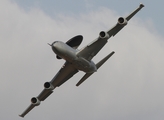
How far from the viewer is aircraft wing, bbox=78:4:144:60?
74812 millimetres

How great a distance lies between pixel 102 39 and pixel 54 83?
1217 cm

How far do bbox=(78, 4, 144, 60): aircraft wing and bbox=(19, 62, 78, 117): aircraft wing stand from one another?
13.5ft

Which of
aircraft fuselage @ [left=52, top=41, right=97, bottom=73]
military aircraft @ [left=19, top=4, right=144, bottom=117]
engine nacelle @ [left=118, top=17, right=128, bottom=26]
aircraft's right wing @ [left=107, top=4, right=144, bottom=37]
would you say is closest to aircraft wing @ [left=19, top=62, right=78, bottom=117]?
military aircraft @ [left=19, top=4, right=144, bottom=117]

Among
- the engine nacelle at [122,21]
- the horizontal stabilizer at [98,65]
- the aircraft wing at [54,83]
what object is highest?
the aircraft wing at [54,83]

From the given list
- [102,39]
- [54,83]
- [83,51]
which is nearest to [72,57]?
[83,51]

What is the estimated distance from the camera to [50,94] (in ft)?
278

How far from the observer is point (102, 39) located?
7500 centimetres

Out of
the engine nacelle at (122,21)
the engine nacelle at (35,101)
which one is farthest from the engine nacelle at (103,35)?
the engine nacelle at (35,101)

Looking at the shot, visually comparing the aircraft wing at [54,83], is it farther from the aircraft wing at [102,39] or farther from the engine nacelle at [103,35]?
the engine nacelle at [103,35]

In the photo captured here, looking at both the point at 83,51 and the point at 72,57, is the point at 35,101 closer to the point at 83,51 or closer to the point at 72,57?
the point at 72,57

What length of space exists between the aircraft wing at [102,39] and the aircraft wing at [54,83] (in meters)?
4.12

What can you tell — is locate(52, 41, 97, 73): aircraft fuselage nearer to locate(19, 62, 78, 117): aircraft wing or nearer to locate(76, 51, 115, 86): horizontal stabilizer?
locate(76, 51, 115, 86): horizontal stabilizer

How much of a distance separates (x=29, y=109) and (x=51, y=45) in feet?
51.8

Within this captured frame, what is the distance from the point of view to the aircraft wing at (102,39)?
74.8 meters
